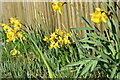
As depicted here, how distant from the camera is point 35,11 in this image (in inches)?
241

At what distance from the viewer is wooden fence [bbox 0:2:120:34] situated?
4.22 metres

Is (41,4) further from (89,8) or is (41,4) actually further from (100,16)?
(100,16)

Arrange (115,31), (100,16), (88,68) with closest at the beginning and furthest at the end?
(100,16)
(88,68)
(115,31)

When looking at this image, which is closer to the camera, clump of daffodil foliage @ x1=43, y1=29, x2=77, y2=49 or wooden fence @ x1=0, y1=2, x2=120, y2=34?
clump of daffodil foliage @ x1=43, y1=29, x2=77, y2=49

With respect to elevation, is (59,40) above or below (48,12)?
below

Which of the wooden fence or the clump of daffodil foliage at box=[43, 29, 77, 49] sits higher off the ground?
the wooden fence

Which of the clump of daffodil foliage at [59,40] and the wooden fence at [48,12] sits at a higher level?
the wooden fence at [48,12]

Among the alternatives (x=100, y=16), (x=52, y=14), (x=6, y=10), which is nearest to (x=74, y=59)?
(x=100, y=16)

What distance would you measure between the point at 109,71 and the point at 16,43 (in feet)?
9.79

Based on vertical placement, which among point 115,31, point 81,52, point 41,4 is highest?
point 41,4

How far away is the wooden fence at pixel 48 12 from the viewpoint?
4.22 m

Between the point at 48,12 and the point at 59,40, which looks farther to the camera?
the point at 48,12

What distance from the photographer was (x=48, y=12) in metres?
5.46

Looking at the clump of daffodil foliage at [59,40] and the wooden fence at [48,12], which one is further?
the wooden fence at [48,12]
